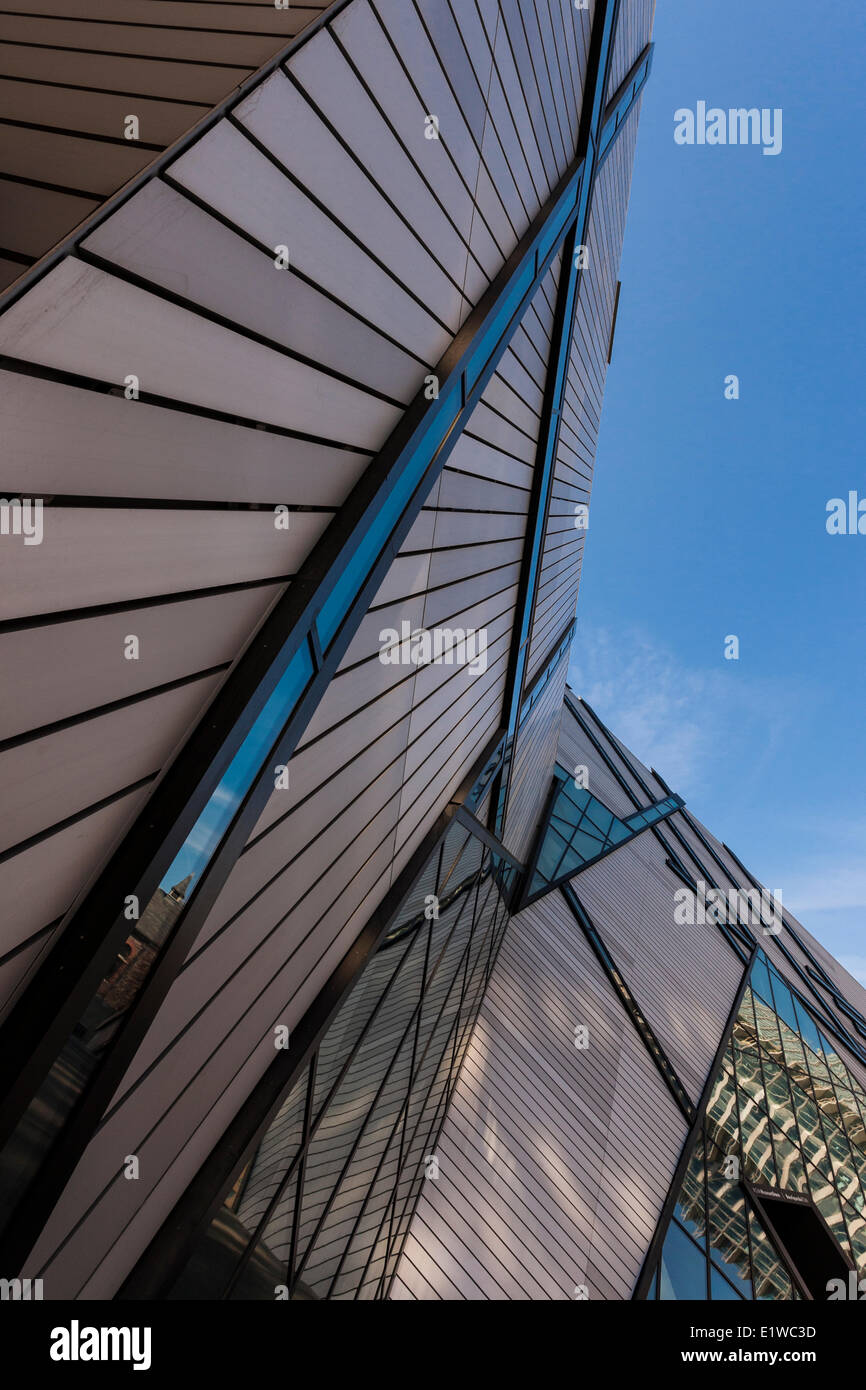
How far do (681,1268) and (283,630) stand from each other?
33.6 ft

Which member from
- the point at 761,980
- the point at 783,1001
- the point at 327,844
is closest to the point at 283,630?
the point at 327,844

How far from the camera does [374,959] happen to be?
553 cm

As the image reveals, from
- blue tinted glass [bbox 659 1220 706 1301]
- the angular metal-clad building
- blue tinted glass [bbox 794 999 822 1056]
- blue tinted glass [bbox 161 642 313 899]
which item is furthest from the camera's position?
blue tinted glass [bbox 794 999 822 1056]

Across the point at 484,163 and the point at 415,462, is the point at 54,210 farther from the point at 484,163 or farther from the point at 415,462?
the point at 484,163

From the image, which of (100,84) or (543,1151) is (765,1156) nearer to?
(543,1151)

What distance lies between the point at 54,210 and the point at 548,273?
561cm

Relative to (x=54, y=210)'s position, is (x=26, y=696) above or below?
below

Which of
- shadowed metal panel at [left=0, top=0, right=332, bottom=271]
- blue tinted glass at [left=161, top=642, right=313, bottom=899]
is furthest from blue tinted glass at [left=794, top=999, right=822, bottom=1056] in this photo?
shadowed metal panel at [left=0, top=0, right=332, bottom=271]

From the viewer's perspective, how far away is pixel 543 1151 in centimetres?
827

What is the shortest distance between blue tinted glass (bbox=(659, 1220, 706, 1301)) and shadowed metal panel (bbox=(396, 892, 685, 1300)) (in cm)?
31

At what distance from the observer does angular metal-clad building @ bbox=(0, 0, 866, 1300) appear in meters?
2.01

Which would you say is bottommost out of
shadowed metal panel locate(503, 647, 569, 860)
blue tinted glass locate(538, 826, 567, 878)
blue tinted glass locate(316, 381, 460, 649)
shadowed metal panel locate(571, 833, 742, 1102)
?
shadowed metal panel locate(571, 833, 742, 1102)

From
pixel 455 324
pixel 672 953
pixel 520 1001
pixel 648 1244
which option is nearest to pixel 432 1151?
pixel 520 1001

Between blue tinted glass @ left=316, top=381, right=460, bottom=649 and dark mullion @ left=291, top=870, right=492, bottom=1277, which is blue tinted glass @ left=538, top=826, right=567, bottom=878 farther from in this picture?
blue tinted glass @ left=316, top=381, right=460, bottom=649
